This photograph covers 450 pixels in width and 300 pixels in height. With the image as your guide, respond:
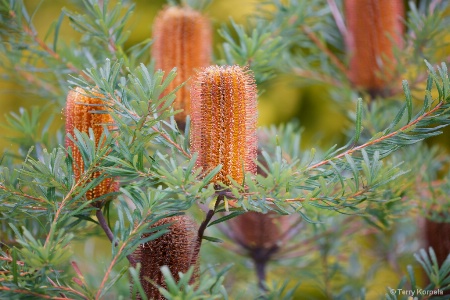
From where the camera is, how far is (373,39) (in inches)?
25.1

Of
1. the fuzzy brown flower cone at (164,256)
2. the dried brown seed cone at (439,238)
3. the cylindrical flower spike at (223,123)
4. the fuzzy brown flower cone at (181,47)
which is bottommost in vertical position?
the dried brown seed cone at (439,238)

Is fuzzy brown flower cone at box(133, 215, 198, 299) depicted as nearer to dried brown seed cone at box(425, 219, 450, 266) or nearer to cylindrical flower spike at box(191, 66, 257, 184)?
cylindrical flower spike at box(191, 66, 257, 184)

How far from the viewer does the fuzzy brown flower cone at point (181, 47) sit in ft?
1.77

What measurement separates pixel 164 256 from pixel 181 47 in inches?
9.6

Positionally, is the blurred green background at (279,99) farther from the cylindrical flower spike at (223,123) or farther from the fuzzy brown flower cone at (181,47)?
the cylindrical flower spike at (223,123)

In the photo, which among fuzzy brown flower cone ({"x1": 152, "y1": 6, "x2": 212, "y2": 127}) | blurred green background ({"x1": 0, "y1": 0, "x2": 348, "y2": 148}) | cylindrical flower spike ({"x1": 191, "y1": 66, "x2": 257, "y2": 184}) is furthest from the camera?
blurred green background ({"x1": 0, "y1": 0, "x2": 348, "y2": 148})

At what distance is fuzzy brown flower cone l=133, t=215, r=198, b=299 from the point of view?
37cm

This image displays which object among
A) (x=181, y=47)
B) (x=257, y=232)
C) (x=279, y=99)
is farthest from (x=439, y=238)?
(x=279, y=99)

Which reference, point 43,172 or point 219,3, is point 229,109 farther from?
point 219,3

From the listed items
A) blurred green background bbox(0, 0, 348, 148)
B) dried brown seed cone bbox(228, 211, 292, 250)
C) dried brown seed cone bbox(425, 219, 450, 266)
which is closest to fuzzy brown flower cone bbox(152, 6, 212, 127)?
dried brown seed cone bbox(228, 211, 292, 250)

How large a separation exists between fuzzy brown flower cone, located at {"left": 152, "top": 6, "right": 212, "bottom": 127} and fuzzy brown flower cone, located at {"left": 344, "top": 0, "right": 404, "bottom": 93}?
0.60ft

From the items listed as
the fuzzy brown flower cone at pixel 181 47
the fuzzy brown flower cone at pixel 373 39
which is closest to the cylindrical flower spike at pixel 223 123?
the fuzzy brown flower cone at pixel 181 47

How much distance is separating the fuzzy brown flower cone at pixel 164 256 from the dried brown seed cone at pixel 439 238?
313mm

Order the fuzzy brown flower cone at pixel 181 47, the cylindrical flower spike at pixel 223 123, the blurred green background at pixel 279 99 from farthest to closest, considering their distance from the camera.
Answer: the blurred green background at pixel 279 99, the fuzzy brown flower cone at pixel 181 47, the cylindrical flower spike at pixel 223 123
